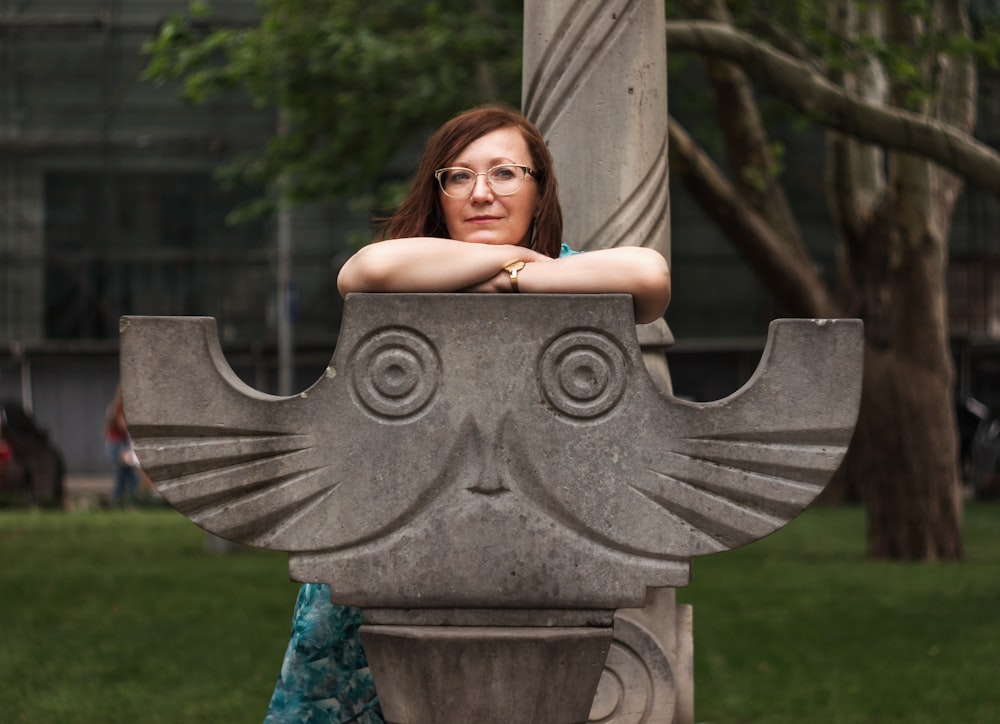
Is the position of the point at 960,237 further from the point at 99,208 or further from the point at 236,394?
the point at 236,394

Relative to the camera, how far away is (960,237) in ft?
95.8

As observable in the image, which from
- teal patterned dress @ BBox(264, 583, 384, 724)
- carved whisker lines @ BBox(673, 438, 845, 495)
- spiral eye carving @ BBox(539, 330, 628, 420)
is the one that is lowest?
teal patterned dress @ BBox(264, 583, 384, 724)

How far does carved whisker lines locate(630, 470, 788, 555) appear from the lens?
3.20 metres

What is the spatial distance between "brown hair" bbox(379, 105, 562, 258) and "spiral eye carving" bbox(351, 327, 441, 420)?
43 cm

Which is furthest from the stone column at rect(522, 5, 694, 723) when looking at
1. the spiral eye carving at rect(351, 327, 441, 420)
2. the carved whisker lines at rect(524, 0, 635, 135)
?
the spiral eye carving at rect(351, 327, 441, 420)

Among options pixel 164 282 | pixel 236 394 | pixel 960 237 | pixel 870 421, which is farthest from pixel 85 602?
pixel 960 237

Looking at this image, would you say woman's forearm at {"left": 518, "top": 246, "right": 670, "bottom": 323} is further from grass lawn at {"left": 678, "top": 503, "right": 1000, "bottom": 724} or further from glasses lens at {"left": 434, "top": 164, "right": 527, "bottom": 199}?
grass lawn at {"left": 678, "top": 503, "right": 1000, "bottom": 724}

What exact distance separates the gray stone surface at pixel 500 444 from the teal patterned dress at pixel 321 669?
343 mm

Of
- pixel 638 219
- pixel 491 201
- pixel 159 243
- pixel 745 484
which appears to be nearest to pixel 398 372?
pixel 491 201

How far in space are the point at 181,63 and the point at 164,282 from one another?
56.4ft

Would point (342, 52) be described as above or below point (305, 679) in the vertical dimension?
above

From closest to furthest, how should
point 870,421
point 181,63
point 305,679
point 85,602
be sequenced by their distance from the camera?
1. point 305,679
2. point 85,602
3. point 181,63
4. point 870,421

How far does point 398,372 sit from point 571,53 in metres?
1.41

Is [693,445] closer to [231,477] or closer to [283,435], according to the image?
[283,435]
